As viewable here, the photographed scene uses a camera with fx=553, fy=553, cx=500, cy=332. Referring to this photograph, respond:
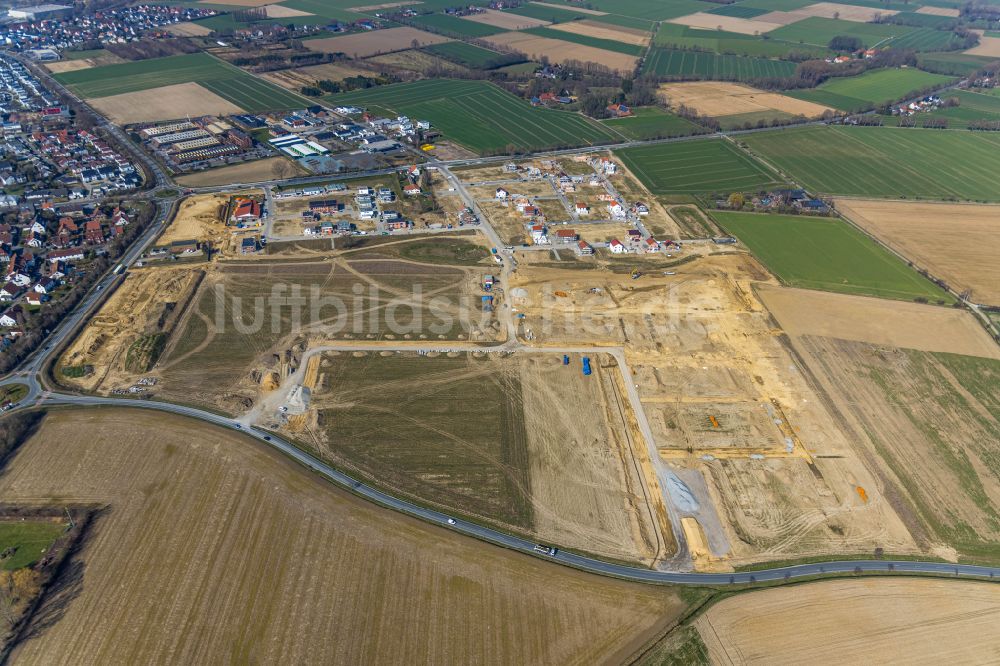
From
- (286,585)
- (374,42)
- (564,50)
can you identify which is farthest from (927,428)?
(374,42)

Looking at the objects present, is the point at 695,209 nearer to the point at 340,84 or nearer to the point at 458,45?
the point at 340,84

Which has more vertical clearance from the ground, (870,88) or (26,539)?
(870,88)

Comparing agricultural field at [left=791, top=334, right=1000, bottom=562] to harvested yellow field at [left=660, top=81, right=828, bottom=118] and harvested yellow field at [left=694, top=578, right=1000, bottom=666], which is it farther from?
harvested yellow field at [left=660, top=81, right=828, bottom=118]

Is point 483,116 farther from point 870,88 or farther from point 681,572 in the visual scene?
point 681,572

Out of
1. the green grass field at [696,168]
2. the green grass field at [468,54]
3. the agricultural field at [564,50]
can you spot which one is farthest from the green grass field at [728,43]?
the green grass field at [696,168]

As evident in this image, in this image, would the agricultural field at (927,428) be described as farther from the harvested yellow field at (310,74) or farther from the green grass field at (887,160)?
the harvested yellow field at (310,74)

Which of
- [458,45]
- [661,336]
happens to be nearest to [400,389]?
[661,336]

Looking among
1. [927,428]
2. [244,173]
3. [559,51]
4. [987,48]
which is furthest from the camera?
[987,48]
